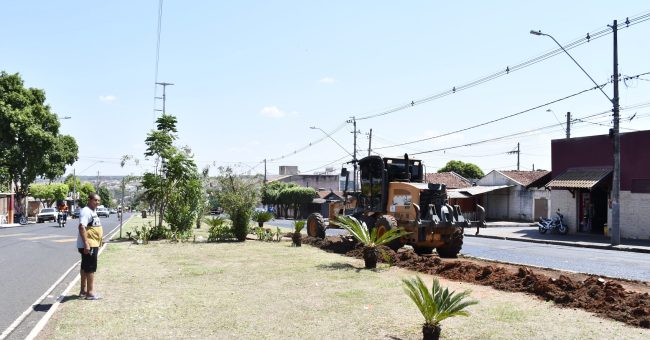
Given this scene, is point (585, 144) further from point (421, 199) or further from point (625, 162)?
point (421, 199)

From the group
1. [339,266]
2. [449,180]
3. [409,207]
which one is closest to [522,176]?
[449,180]

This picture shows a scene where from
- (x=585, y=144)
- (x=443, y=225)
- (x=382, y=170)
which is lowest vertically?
(x=443, y=225)

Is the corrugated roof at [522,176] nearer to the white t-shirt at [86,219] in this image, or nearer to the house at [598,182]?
the house at [598,182]

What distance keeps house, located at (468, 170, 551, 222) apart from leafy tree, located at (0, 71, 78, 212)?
34758mm

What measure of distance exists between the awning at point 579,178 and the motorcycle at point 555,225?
2.03 m

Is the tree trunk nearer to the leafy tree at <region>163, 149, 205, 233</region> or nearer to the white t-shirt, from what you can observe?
the white t-shirt

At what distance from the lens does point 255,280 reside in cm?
1155

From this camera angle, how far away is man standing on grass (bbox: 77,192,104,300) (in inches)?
364

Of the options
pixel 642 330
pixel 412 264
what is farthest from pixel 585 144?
pixel 642 330

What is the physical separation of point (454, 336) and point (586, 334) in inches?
66.1

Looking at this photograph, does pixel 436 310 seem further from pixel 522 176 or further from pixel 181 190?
pixel 522 176

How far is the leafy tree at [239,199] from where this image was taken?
72.8 feet

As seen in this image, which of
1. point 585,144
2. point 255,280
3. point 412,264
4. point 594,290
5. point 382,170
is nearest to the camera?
point 594,290

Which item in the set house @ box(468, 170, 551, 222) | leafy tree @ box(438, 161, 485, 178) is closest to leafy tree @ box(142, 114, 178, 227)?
house @ box(468, 170, 551, 222)
